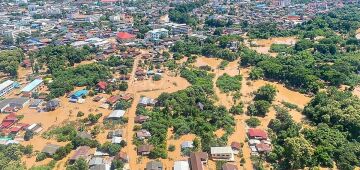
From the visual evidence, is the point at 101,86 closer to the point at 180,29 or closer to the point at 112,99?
the point at 112,99

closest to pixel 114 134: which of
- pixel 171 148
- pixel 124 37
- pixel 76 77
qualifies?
pixel 171 148

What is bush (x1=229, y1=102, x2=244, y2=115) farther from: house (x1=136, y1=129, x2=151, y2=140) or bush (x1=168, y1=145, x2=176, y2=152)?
house (x1=136, y1=129, x2=151, y2=140)

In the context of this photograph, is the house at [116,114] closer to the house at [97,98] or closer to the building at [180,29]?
the house at [97,98]

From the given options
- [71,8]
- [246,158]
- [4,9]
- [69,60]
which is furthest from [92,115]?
[4,9]

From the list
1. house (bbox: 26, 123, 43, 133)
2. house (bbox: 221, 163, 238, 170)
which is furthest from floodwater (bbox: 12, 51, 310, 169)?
house (bbox: 221, 163, 238, 170)

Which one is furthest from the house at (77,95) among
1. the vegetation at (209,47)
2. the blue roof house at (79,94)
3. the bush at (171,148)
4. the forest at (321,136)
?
the forest at (321,136)

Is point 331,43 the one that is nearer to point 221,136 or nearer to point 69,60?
point 221,136
